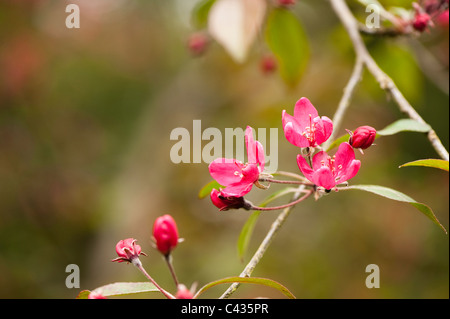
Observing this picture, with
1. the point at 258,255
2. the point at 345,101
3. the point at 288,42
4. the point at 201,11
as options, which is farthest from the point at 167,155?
the point at 258,255

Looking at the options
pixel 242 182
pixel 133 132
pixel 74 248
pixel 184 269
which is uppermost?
pixel 133 132

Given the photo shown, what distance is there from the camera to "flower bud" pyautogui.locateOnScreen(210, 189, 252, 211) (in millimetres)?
960

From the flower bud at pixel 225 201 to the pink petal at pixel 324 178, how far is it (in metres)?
0.15

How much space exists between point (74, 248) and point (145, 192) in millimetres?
683

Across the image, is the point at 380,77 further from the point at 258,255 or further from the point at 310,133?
the point at 258,255

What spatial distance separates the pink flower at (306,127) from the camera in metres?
0.97

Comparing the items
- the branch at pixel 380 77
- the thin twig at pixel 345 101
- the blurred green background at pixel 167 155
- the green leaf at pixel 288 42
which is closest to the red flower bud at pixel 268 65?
the blurred green background at pixel 167 155

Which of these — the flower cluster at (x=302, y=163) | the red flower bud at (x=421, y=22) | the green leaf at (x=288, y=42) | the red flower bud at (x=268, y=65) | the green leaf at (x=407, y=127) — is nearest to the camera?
the flower cluster at (x=302, y=163)

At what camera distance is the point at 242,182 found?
38.8 inches

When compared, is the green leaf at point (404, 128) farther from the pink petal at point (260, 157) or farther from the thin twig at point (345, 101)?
the pink petal at point (260, 157)

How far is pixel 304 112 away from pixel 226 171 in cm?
22
